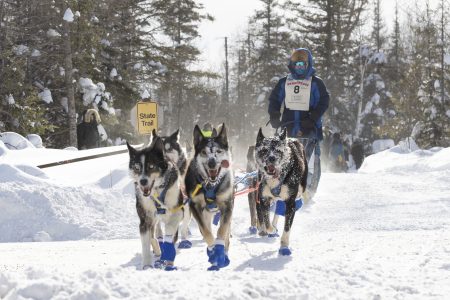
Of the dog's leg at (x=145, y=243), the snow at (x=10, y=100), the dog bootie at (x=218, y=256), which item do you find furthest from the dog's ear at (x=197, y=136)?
the snow at (x=10, y=100)

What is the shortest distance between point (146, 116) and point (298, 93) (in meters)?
6.26

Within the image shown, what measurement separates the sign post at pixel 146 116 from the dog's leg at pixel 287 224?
8.30 meters

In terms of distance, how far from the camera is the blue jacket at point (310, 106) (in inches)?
318

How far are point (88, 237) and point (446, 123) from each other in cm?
2020

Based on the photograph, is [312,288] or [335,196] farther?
[335,196]

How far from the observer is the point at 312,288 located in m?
3.58

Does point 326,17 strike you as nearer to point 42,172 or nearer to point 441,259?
point 42,172

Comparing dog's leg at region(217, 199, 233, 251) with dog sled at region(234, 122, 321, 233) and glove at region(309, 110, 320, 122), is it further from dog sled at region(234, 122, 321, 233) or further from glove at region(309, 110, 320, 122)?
glove at region(309, 110, 320, 122)

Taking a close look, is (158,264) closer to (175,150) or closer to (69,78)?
(175,150)

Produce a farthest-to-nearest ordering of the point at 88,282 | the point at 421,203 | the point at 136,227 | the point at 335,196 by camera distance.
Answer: the point at 335,196
the point at 421,203
the point at 136,227
the point at 88,282

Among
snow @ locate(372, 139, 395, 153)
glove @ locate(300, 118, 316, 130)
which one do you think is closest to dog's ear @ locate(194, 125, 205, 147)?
glove @ locate(300, 118, 316, 130)

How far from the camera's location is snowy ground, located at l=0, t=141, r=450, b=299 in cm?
329

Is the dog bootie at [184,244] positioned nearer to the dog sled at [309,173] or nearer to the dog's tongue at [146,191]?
the dog sled at [309,173]

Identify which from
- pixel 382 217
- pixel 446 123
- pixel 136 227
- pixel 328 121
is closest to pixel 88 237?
pixel 136 227
